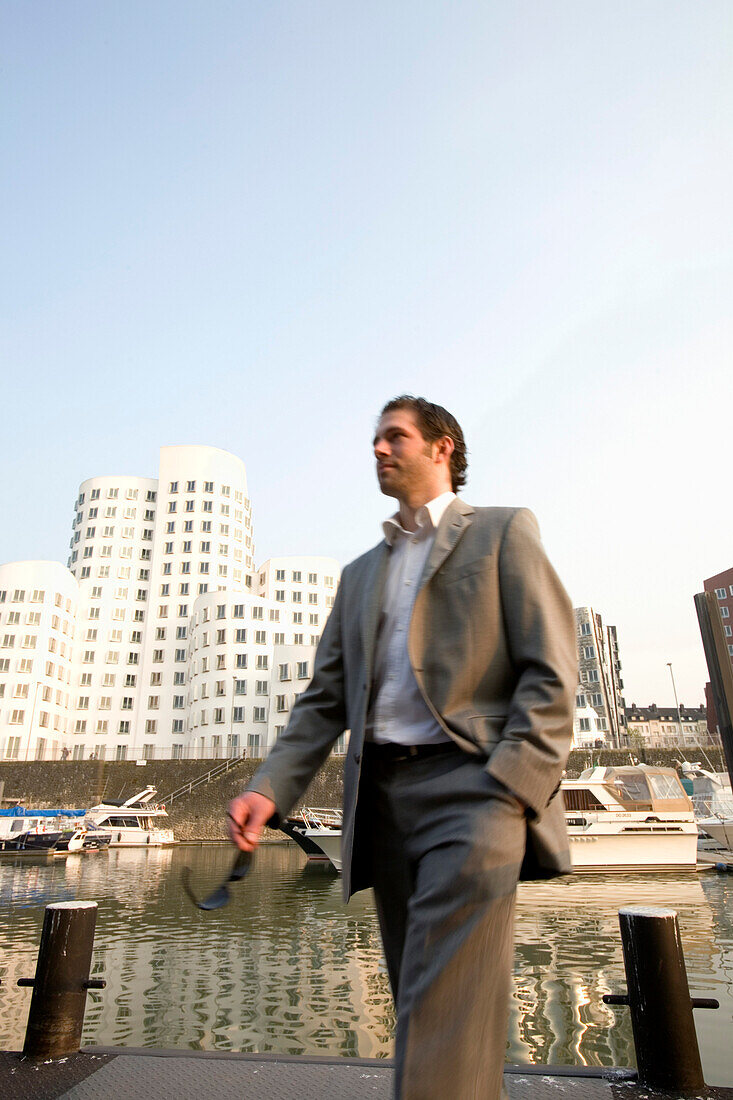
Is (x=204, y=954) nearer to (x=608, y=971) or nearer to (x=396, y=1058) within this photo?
(x=608, y=971)

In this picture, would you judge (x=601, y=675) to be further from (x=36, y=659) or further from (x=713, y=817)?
(x=36, y=659)

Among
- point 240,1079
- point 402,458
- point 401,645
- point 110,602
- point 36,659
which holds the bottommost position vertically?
point 240,1079

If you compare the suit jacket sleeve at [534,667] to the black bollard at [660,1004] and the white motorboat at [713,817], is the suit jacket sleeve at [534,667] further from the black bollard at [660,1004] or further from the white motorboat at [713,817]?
the white motorboat at [713,817]

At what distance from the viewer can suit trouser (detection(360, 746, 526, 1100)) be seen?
1.55 m

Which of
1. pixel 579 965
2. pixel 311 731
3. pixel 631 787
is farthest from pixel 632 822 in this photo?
pixel 311 731

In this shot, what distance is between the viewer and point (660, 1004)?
137 inches

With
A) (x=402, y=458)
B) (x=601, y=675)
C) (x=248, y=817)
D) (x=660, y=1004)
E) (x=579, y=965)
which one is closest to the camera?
(x=248, y=817)

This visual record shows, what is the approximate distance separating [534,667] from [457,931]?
2.19ft

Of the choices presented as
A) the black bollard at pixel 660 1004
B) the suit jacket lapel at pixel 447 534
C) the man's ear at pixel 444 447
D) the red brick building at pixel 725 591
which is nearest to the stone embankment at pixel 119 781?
the black bollard at pixel 660 1004

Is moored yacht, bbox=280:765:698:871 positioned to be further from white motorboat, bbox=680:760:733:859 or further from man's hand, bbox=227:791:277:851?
man's hand, bbox=227:791:277:851

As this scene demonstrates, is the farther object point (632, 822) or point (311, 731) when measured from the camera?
point (632, 822)

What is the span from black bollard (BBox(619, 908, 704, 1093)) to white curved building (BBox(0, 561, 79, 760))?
200 ft

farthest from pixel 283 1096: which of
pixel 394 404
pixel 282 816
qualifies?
pixel 394 404

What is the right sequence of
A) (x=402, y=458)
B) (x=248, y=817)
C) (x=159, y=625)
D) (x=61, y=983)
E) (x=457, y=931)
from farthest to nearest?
(x=159, y=625) → (x=61, y=983) → (x=402, y=458) → (x=248, y=817) → (x=457, y=931)
